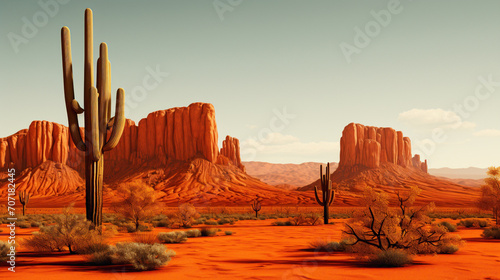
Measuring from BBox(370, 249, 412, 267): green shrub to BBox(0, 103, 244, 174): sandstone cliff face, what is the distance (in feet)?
240

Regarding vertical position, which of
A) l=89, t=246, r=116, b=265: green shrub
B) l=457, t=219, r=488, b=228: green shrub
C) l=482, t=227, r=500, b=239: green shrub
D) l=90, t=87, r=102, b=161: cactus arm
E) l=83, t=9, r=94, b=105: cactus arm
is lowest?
l=457, t=219, r=488, b=228: green shrub

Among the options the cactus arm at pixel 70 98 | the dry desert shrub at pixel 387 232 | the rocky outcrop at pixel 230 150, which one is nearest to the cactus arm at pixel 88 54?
the cactus arm at pixel 70 98

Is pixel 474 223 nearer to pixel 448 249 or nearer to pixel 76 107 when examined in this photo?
pixel 448 249

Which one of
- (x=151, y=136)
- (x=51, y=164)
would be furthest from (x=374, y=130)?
(x=51, y=164)

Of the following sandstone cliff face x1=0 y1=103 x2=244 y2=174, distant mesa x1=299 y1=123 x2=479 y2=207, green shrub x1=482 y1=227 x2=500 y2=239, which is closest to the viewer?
green shrub x1=482 y1=227 x2=500 y2=239

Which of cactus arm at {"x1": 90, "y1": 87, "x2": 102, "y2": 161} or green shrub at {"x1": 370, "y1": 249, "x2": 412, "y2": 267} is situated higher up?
cactus arm at {"x1": 90, "y1": 87, "x2": 102, "y2": 161}

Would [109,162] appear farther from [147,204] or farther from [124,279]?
[124,279]

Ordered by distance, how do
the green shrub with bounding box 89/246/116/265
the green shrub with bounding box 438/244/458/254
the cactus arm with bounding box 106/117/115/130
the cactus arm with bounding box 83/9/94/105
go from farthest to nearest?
the cactus arm with bounding box 106/117/115/130 < the cactus arm with bounding box 83/9/94/105 < the green shrub with bounding box 438/244/458/254 < the green shrub with bounding box 89/246/116/265

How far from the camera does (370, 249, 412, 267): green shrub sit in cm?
956

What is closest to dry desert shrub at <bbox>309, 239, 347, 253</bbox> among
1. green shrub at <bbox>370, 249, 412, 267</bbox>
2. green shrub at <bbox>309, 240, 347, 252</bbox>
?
green shrub at <bbox>309, 240, 347, 252</bbox>

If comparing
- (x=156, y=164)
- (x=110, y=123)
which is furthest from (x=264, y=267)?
(x=156, y=164)

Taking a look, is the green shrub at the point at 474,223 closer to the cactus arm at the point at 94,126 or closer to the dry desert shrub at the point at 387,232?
the dry desert shrub at the point at 387,232

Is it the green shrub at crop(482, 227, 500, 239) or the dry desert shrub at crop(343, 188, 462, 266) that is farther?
the green shrub at crop(482, 227, 500, 239)

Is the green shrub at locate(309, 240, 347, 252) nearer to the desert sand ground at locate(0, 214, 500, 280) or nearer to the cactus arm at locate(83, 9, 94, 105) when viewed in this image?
the desert sand ground at locate(0, 214, 500, 280)
